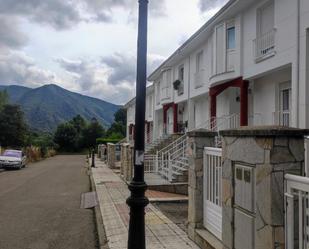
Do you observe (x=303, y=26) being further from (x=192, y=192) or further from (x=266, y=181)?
(x=266, y=181)

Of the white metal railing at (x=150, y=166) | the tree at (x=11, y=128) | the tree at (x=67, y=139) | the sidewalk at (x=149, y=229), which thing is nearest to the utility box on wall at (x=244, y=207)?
the sidewalk at (x=149, y=229)

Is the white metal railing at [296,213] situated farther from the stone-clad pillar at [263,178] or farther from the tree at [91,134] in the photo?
the tree at [91,134]

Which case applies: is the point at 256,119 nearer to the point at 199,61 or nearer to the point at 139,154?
the point at 199,61

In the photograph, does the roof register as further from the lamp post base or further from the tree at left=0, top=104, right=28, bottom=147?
the tree at left=0, top=104, right=28, bottom=147

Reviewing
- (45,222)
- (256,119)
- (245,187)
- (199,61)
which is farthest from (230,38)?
(245,187)

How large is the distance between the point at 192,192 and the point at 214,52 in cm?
1191

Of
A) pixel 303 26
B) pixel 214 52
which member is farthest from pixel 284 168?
pixel 214 52

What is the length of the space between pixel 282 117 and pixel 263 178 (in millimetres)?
10984

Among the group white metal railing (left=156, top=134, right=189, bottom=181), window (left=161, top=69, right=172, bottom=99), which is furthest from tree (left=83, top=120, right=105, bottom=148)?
white metal railing (left=156, top=134, right=189, bottom=181)

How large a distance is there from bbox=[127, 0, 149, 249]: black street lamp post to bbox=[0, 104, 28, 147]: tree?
54.0m

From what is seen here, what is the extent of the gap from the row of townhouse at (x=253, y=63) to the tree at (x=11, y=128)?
3760 centimetres

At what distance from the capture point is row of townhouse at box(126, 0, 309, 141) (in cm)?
1280

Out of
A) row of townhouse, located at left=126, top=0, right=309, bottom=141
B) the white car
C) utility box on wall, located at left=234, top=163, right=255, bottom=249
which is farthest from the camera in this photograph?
the white car

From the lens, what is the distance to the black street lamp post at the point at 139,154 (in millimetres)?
5773
